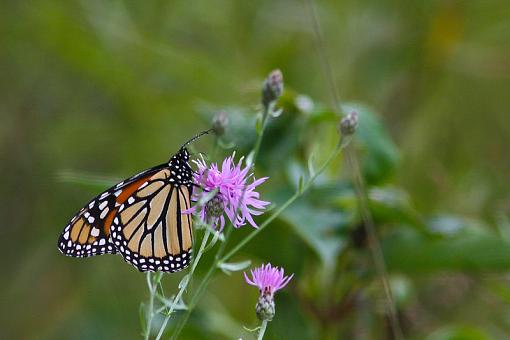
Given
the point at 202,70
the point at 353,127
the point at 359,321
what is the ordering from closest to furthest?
the point at 353,127 < the point at 359,321 < the point at 202,70

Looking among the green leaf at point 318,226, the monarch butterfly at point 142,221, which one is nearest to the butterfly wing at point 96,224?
the monarch butterfly at point 142,221

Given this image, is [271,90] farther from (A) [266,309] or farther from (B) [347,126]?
(A) [266,309]

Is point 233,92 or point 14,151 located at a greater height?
point 233,92

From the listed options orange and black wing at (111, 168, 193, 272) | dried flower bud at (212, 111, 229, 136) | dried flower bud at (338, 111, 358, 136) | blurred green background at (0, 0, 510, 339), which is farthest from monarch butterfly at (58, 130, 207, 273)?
blurred green background at (0, 0, 510, 339)

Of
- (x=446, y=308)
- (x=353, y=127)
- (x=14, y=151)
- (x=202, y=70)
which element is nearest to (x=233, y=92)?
(x=202, y=70)

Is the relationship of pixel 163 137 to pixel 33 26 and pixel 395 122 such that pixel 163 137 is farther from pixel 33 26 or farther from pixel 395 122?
pixel 395 122

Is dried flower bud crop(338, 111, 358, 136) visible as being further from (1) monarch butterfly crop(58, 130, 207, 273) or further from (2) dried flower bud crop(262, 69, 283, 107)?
(1) monarch butterfly crop(58, 130, 207, 273)

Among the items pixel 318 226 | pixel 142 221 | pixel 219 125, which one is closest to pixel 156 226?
pixel 142 221

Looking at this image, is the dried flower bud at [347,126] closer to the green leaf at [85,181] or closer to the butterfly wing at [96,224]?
the butterfly wing at [96,224]
